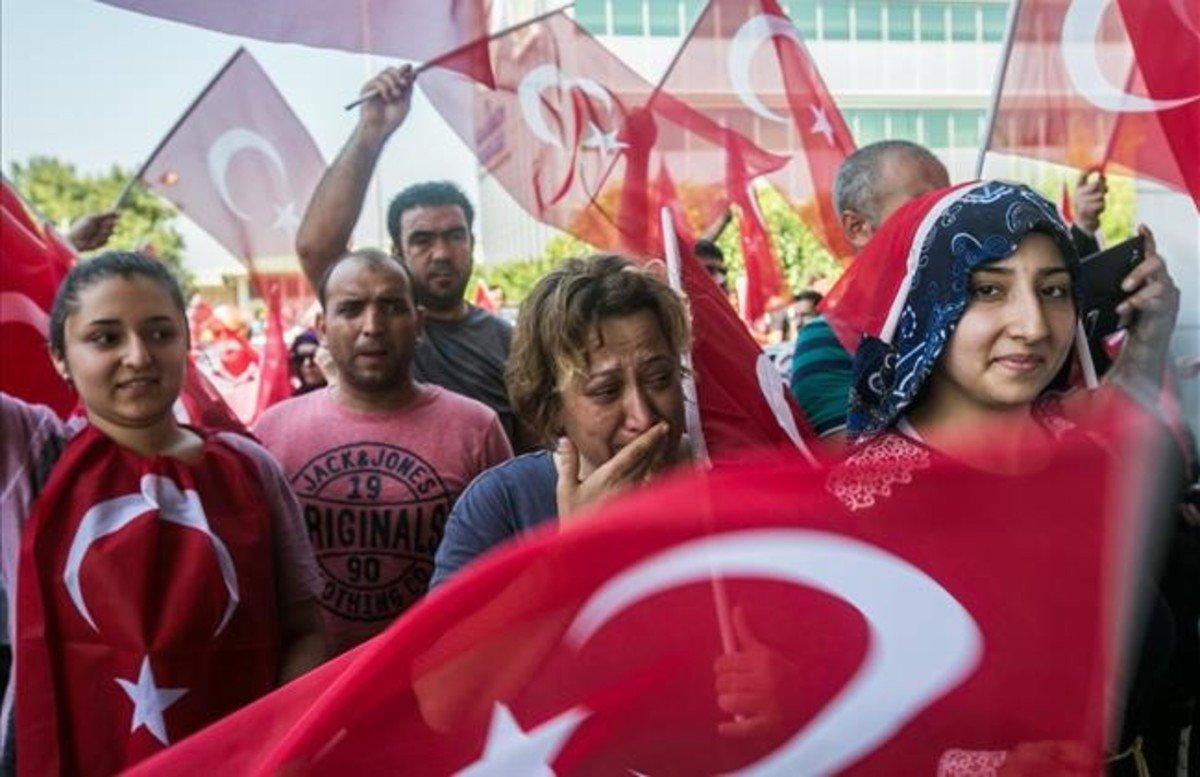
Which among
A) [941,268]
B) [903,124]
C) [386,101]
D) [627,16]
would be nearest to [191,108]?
[386,101]

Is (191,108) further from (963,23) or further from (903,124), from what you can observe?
(963,23)

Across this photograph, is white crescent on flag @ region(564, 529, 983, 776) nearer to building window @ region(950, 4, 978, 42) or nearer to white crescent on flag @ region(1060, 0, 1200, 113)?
white crescent on flag @ region(1060, 0, 1200, 113)

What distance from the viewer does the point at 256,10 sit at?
321 cm

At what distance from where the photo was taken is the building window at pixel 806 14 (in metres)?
43.5

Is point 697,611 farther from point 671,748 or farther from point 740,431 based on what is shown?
point 740,431

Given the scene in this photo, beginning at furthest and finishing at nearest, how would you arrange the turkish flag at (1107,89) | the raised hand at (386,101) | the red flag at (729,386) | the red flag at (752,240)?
the red flag at (752,240), the raised hand at (386,101), the turkish flag at (1107,89), the red flag at (729,386)

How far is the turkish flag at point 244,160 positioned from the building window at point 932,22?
4304 centimetres

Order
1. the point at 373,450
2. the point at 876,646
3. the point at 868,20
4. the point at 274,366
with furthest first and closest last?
the point at 868,20 < the point at 274,366 < the point at 373,450 < the point at 876,646

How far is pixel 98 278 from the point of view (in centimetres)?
266

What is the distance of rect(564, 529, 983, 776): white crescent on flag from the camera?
→ 1.72 metres

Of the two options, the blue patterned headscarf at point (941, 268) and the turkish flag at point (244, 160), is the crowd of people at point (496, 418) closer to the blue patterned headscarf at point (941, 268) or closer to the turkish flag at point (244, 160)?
the blue patterned headscarf at point (941, 268)

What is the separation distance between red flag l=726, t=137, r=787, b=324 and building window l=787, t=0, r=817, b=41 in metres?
37.4

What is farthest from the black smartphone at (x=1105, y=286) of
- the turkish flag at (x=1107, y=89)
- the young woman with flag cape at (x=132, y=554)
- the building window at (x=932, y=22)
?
the building window at (x=932, y=22)

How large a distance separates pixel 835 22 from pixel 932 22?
3321 mm
